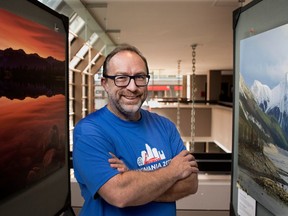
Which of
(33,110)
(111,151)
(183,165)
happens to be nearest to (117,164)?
(111,151)

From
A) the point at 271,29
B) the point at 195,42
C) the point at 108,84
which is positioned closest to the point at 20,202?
the point at 108,84

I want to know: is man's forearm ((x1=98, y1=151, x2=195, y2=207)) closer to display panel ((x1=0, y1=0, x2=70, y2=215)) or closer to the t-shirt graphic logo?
the t-shirt graphic logo

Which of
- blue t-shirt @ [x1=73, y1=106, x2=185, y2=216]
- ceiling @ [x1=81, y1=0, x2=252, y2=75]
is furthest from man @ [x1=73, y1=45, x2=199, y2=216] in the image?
ceiling @ [x1=81, y1=0, x2=252, y2=75]

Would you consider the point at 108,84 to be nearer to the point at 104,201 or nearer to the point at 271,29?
the point at 104,201

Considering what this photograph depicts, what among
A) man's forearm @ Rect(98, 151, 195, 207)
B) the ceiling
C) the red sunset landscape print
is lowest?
man's forearm @ Rect(98, 151, 195, 207)

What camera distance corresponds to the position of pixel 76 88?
19.4 feet

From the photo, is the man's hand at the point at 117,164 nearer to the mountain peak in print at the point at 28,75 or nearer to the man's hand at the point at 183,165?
the man's hand at the point at 183,165

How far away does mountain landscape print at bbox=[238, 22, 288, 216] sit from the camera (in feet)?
3.58

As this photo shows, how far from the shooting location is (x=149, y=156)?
122cm

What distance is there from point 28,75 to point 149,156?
1.88 feet

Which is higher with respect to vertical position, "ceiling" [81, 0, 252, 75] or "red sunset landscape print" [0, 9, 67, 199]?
"ceiling" [81, 0, 252, 75]

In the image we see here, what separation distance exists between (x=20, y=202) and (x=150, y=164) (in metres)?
0.52

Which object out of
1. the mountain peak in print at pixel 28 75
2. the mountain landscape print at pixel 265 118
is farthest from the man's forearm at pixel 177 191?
the mountain peak in print at pixel 28 75

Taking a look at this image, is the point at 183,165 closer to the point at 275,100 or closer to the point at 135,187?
the point at 135,187
